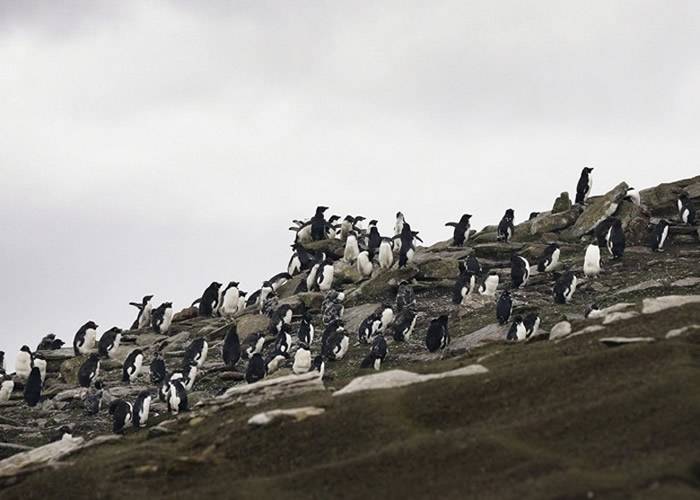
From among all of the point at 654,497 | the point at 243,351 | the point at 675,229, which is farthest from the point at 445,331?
the point at 654,497

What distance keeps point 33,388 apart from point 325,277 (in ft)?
39.8

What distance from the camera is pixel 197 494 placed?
1409 cm

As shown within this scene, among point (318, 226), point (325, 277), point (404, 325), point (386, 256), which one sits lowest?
point (404, 325)

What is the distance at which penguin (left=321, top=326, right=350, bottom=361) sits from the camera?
30.5 m

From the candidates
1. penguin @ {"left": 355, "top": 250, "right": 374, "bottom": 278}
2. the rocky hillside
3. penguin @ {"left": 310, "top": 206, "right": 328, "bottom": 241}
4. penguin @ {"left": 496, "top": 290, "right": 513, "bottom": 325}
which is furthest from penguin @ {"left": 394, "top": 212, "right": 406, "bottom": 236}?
the rocky hillside

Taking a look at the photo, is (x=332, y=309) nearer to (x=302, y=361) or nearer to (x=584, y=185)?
(x=302, y=361)

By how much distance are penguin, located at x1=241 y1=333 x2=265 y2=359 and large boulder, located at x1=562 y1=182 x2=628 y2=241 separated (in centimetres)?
1298

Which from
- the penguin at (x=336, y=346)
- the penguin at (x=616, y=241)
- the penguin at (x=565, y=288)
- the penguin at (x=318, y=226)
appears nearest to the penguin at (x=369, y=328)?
the penguin at (x=336, y=346)

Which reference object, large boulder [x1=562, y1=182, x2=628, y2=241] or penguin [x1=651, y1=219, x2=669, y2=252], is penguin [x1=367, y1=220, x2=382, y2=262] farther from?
penguin [x1=651, y1=219, x2=669, y2=252]

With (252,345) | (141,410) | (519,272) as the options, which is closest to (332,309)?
(252,345)

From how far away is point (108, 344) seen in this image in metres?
36.0

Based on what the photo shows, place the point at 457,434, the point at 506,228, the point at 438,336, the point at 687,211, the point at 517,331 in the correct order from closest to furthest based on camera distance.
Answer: the point at 457,434, the point at 517,331, the point at 438,336, the point at 687,211, the point at 506,228

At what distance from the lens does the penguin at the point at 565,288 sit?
103 ft

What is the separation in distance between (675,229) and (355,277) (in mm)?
11534
